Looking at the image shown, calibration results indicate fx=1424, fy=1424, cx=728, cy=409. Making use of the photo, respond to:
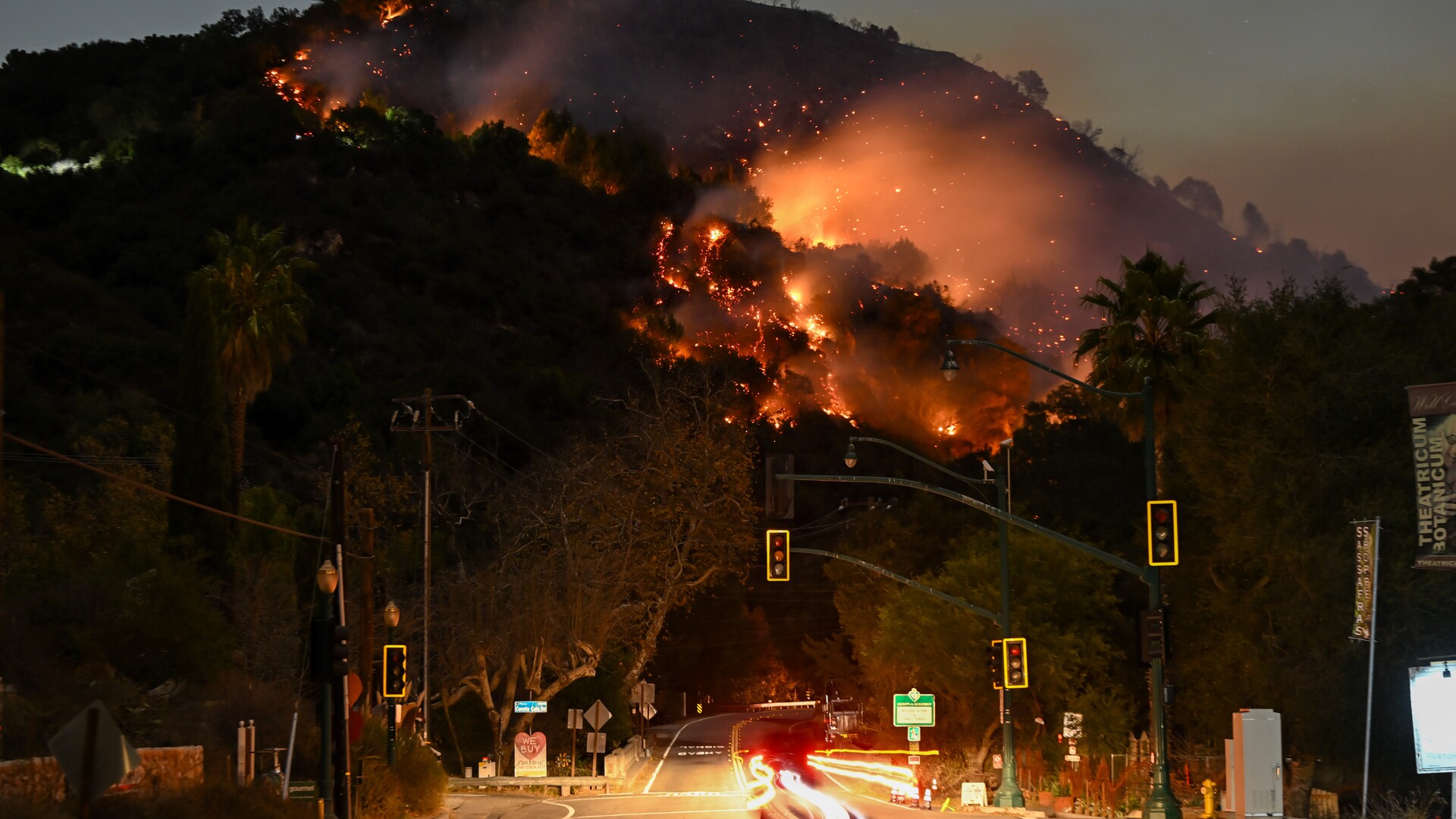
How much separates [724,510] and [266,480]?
33761 mm

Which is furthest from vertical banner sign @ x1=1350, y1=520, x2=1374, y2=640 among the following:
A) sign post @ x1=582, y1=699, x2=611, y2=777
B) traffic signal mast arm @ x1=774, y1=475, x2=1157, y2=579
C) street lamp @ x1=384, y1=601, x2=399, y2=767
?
sign post @ x1=582, y1=699, x2=611, y2=777

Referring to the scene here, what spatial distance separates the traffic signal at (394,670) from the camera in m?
37.5

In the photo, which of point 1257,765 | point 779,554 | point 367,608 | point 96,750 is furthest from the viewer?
point 367,608

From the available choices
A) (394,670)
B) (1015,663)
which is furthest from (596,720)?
(1015,663)

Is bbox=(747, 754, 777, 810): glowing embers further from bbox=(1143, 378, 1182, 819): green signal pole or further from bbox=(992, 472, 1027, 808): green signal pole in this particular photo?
bbox=(1143, 378, 1182, 819): green signal pole

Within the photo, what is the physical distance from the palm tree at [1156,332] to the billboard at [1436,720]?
1886cm

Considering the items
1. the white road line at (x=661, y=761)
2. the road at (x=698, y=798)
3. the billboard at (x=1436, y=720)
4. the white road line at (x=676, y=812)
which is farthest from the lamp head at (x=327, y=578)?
the white road line at (x=661, y=761)

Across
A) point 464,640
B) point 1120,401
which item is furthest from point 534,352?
point 1120,401

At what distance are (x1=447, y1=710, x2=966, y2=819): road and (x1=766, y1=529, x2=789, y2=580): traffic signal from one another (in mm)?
5361

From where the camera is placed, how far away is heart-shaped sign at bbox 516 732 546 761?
46.4 meters

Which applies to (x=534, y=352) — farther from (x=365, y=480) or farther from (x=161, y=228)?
(x=365, y=480)

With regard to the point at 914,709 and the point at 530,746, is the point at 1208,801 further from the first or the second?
the point at 530,746

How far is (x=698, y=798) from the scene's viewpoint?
41.6m

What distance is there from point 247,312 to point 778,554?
28710mm
